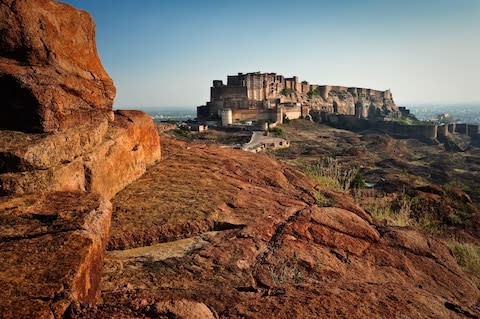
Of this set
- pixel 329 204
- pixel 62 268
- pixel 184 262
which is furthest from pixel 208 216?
pixel 329 204

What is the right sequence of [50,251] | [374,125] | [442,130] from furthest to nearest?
[374,125]
[442,130]
[50,251]

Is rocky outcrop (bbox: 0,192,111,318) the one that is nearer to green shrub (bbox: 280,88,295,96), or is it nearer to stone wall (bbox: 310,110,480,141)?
stone wall (bbox: 310,110,480,141)

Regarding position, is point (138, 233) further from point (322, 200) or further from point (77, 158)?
point (322, 200)

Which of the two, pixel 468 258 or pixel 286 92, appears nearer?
pixel 468 258

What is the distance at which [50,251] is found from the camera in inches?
87.9

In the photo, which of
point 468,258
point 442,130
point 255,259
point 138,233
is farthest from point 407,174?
point 442,130

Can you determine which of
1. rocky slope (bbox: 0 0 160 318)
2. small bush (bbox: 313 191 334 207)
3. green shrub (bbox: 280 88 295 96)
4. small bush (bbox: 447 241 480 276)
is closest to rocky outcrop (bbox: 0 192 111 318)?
rocky slope (bbox: 0 0 160 318)

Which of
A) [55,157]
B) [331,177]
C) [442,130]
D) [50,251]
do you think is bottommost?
[442,130]

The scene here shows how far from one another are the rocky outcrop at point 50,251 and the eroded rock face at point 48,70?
3.09ft

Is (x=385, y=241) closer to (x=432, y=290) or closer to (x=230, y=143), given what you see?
(x=432, y=290)

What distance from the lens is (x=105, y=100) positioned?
4.57 m

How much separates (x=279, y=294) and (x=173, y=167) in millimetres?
3180

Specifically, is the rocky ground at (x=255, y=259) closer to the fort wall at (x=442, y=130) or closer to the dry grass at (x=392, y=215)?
the dry grass at (x=392, y=215)

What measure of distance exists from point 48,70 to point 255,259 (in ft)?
9.38
